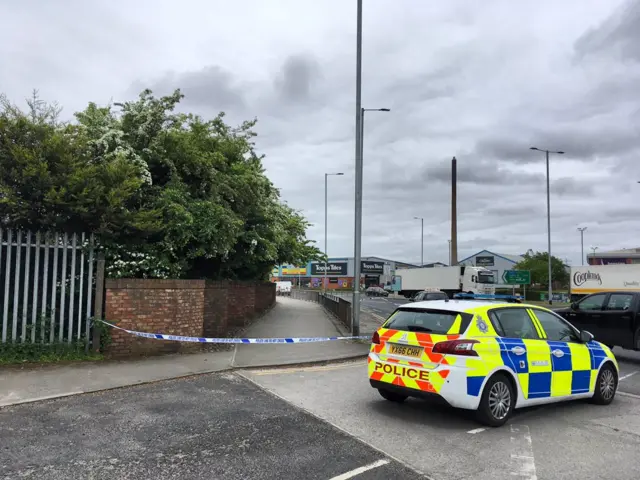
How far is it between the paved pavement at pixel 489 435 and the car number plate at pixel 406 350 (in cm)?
79

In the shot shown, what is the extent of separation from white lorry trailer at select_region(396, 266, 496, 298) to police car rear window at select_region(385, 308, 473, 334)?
116 ft

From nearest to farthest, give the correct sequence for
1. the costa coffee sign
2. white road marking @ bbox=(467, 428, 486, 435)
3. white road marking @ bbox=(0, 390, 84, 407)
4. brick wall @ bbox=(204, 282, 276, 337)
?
white road marking @ bbox=(467, 428, 486, 435) < white road marking @ bbox=(0, 390, 84, 407) < brick wall @ bbox=(204, 282, 276, 337) < the costa coffee sign

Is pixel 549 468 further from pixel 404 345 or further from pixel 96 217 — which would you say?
pixel 96 217

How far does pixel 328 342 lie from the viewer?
13.3 metres

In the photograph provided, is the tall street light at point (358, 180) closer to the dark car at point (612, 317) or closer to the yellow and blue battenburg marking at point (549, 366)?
the dark car at point (612, 317)

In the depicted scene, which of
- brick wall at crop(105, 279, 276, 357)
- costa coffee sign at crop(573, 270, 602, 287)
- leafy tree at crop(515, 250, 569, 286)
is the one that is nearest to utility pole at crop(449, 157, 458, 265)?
leafy tree at crop(515, 250, 569, 286)

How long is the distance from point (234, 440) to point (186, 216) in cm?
570

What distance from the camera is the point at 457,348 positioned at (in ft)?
19.3

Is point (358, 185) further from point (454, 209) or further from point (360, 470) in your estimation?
point (454, 209)

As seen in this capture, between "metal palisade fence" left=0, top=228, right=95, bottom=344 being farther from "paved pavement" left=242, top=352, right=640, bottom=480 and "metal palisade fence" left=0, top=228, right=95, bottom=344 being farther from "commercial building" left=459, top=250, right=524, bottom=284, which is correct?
"commercial building" left=459, top=250, right=524, bottom=284

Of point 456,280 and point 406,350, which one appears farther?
point 456,280

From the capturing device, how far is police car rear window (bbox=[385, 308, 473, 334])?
6.20 m

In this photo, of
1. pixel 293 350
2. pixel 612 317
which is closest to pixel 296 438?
pixel 293 350

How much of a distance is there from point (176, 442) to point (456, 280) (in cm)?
4145
